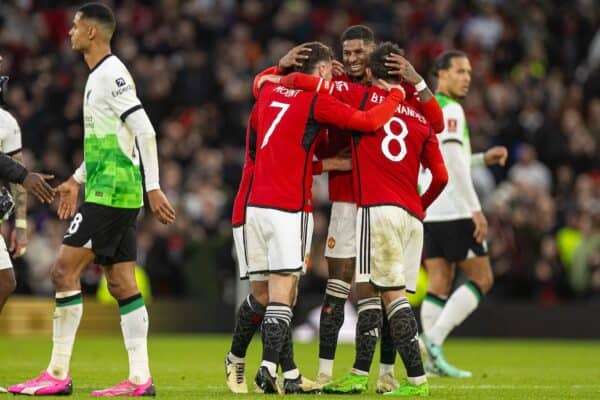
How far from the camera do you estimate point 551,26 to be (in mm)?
26672

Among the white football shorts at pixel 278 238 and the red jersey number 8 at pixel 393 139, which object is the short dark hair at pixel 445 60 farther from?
the white football shorts at pixel 278 238

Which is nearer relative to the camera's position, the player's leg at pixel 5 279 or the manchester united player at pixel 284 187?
the manchester united player at pixel 284 187

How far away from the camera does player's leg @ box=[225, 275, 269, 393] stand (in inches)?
418

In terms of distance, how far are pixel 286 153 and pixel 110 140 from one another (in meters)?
1.30

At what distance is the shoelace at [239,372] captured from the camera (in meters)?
10.7

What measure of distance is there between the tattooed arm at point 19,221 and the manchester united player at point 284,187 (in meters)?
1.91

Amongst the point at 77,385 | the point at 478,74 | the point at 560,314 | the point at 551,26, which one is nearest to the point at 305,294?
the point at 560,314

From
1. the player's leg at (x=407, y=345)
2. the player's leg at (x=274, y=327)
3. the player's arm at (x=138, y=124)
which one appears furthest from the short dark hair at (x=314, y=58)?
the player's leg at (x=407, y=345)

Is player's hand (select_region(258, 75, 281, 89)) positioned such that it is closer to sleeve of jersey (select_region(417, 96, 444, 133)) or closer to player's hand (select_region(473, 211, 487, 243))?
sleeve of jersey (select_region(417, 96, 444, 133))

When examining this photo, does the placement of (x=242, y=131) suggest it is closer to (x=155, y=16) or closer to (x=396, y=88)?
(x=155, y=16)

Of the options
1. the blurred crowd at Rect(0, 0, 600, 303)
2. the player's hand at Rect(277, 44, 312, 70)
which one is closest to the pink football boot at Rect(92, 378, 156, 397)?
the player's hand at Rect(277, 44, 312, 70)

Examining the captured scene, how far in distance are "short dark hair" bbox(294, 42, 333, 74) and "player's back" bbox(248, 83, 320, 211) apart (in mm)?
210

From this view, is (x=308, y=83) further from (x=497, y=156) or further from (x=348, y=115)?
(x=497, y=156)

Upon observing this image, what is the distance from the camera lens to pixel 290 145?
10.1 m
